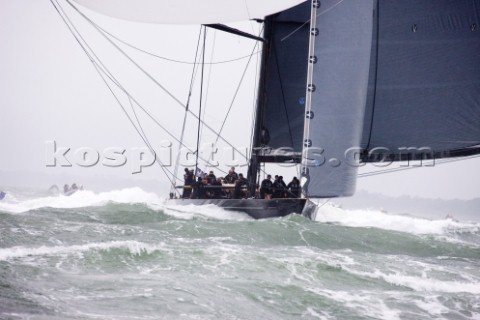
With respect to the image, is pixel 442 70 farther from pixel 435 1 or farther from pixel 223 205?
pixel 223 205

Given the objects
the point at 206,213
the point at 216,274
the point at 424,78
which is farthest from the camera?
the point at 424,78

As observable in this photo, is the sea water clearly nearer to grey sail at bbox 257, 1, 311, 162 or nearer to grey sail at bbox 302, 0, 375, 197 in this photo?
grey sail at bbox 302, 0, 375, 197

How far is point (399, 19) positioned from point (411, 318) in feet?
48.4

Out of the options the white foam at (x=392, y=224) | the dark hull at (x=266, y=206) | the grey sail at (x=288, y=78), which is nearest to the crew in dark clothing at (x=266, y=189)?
the dark hull at (x=266, y=206)

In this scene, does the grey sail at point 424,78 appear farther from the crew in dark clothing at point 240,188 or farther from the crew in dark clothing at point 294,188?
the crew in dark clothing at point 240,188

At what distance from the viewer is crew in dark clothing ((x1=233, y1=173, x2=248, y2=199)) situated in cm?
1777

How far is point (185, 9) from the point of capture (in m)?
15.7

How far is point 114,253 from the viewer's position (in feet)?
31.3

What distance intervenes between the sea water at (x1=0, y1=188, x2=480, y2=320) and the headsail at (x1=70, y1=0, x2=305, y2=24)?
4955 millimetres

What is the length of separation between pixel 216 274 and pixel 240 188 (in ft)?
30.0

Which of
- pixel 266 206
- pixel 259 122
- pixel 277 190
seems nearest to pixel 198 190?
pixel 277 190

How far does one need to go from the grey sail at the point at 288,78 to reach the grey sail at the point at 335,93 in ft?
12.9

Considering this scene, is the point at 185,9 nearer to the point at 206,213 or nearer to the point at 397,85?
the point at 206,213

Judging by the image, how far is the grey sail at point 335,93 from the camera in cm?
1614
